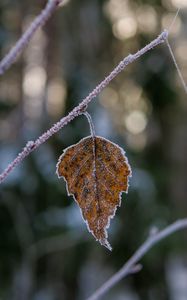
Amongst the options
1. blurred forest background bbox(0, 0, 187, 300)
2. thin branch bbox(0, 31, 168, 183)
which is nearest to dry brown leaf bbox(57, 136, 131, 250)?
thin branch bbox(0, 31, 168, 183)

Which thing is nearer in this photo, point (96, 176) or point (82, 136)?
point (96, 176)

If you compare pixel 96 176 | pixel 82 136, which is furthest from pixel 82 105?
pixel 82 136

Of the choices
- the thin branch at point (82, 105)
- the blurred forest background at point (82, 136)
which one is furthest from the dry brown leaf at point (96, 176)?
the blurred forest background at point (82, 136)

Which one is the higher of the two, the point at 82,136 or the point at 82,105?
the point at 82,136


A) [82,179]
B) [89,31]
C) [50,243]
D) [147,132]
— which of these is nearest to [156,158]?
[147,132]

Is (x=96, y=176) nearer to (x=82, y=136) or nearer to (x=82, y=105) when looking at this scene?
(x=82, y=105)

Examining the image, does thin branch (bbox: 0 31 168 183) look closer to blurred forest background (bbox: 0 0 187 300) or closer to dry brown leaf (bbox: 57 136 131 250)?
dry brown leaf (bbox: 57 136 131 250)

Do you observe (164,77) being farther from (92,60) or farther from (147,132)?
(147,132)
